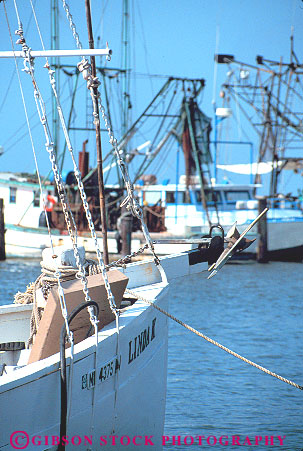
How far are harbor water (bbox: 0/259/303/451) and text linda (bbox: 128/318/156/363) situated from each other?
1.60 ft

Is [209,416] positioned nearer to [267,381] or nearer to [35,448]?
[267,381]

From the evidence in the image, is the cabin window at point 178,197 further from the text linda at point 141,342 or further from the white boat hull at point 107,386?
the text linda at point 141,342

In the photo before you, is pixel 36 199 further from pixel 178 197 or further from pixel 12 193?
pixel 178 197

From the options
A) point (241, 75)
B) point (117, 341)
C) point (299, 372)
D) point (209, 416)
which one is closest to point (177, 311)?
point (299, 372)

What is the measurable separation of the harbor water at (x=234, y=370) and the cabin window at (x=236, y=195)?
405 inches

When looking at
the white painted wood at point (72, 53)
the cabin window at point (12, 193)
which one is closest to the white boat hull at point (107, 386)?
the white painted wood at point (72, 53)

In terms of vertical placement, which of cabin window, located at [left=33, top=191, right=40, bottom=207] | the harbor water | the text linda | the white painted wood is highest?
the white painted wood

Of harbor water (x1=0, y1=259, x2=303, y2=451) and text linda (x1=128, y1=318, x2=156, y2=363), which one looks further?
harbor water (x1=0, y1=259, x2=303, y2=451)

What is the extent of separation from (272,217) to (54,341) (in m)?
28.8

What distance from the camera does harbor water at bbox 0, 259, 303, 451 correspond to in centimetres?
973

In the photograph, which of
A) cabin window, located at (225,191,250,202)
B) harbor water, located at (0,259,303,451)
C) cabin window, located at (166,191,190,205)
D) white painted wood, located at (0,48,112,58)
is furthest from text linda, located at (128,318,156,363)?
cabin window, located at (225,191,250,202)

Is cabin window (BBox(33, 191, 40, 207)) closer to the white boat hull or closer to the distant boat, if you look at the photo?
the distant boat

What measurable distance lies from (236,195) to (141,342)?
1128 inches

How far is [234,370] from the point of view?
12984mm
